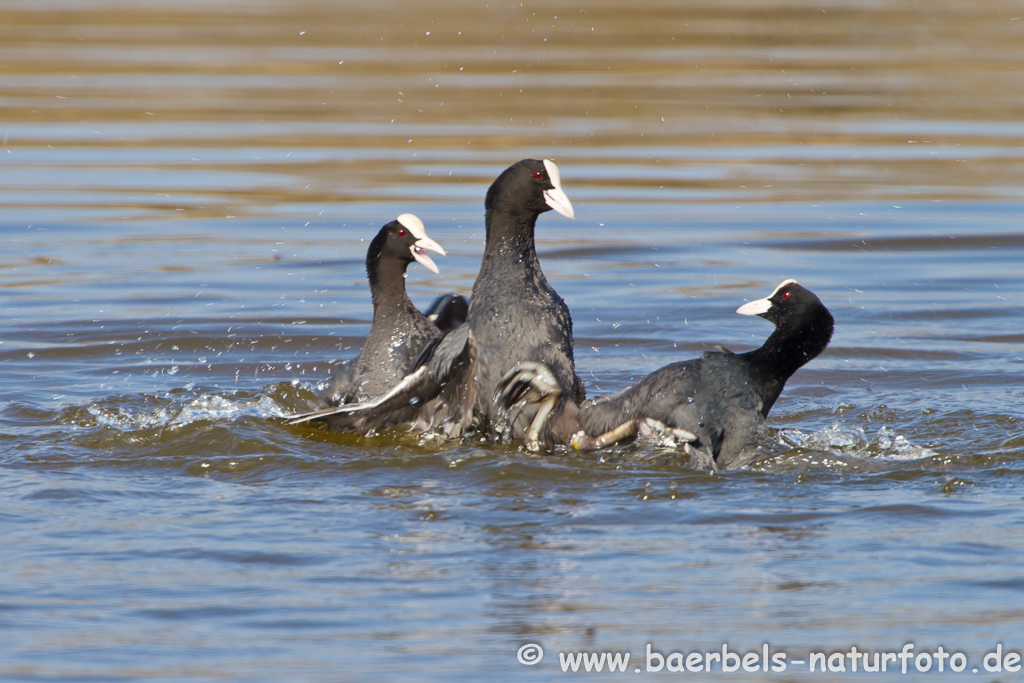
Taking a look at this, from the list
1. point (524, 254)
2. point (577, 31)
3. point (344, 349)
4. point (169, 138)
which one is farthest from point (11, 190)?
point (577, 31)

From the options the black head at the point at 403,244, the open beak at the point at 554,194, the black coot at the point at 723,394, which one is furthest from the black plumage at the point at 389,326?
the black coot at the point at 723,394

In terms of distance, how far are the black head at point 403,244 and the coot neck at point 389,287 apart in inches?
1.2

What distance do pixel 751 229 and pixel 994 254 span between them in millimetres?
1527

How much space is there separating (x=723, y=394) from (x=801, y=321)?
37 centimetres

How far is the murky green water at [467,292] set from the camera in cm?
355

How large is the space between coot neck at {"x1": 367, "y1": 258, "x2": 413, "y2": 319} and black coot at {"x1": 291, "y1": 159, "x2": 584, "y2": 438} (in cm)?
63

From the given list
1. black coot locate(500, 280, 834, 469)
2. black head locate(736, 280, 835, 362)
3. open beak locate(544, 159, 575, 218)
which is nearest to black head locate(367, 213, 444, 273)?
open beak locate(544, 159, 575, 218)

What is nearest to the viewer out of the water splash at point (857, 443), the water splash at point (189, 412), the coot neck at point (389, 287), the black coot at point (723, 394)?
the black coot at point (723, 394)

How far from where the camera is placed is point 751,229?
9.57 metres

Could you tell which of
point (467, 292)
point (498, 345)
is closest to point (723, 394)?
point (498, 345)

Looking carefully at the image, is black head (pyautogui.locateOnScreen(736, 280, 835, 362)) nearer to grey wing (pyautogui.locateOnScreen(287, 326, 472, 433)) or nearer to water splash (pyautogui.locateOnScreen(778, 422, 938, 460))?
water splash (pyautogui.locateOnScreen(778, 422, 938, 460))

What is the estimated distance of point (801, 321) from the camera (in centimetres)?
501

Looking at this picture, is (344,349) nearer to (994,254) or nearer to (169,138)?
(994,254)

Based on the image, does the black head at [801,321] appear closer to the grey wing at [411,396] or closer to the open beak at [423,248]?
the grey wing at [411,396]
